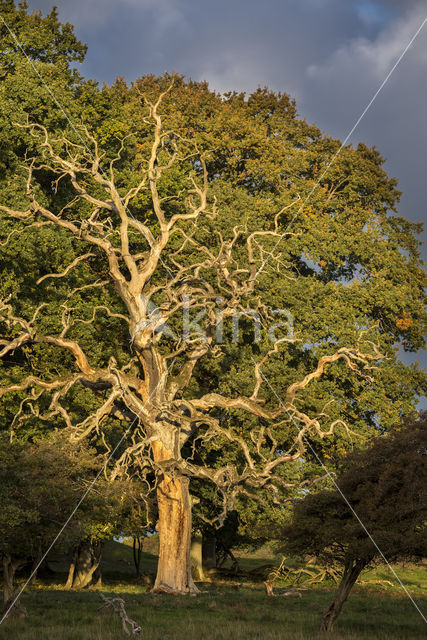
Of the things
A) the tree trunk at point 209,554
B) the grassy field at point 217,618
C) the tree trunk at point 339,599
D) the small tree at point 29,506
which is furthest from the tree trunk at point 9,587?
the tree trunk at point 209,554

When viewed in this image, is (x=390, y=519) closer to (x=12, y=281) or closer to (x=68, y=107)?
(x=12, y=281)

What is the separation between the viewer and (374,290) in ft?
107

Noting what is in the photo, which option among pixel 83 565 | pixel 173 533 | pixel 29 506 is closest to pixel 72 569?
pixel 83 565

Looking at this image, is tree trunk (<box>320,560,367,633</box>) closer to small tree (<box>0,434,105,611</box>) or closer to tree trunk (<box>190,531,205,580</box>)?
small tree (<box>0,434,105,611</box>)

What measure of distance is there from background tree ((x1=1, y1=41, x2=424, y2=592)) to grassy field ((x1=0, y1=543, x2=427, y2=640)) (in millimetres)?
3096

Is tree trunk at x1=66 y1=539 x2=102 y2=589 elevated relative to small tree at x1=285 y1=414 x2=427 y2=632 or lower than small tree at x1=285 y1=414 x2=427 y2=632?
lower

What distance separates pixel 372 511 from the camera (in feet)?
48.6

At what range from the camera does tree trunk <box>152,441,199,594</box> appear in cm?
2361

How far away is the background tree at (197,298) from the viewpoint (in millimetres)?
24703

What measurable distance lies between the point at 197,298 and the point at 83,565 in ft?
43.6

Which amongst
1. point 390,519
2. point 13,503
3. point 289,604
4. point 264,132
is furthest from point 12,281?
point 264,132

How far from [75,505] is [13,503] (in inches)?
101

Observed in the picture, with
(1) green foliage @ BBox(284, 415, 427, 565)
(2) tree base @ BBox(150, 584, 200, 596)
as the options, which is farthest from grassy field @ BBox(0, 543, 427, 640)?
(1) green foliage @ BBox(284, 415, 427, 565)

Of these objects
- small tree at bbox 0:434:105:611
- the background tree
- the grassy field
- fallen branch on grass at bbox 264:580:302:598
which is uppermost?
the background tree
